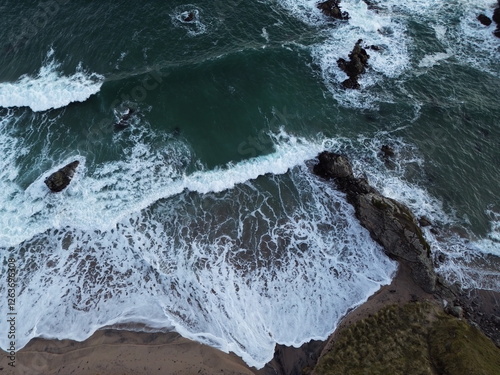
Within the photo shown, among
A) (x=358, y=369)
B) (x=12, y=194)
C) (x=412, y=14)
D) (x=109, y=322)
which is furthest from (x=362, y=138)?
(x=12, y=194)

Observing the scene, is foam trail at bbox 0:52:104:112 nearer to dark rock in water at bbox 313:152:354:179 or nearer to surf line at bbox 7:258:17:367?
surf line at bbox 7:258:17:367

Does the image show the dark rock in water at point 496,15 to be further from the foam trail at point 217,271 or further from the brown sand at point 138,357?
the brown sand at point 138,357

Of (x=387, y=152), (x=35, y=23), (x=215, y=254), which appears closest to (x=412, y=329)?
(x=215, y=254)

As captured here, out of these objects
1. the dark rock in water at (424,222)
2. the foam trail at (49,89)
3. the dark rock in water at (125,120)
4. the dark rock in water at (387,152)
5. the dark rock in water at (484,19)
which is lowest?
the dark rock in water at (424,222)

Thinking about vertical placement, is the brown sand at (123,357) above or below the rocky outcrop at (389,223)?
below

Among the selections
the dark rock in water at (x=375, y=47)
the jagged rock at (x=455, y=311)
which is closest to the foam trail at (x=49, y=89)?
the dark rock in water at (x=375, y=47)

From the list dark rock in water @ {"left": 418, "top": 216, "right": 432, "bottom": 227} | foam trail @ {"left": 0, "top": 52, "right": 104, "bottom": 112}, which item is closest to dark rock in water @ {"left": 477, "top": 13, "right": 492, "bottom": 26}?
dark rock in water @ {"left": 418, "top": 216, "right": 432, "bottom": 227}

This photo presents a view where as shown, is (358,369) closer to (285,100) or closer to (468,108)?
(285,100)
